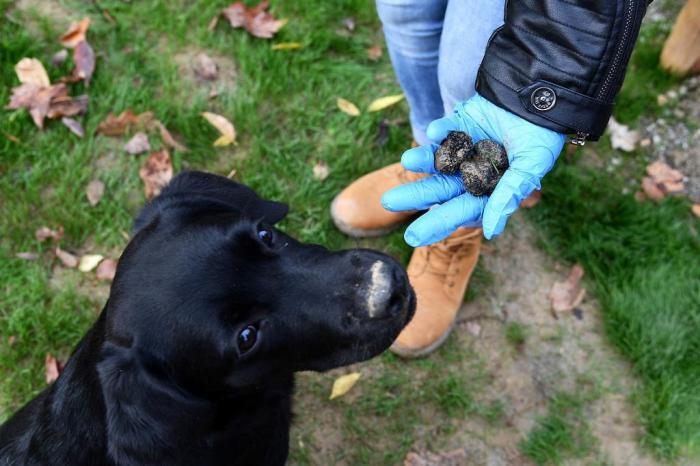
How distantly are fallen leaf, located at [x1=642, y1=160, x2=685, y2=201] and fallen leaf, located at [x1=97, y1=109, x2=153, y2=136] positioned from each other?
3.10 meters

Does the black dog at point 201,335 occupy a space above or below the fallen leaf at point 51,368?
above

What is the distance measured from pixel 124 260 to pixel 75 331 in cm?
147

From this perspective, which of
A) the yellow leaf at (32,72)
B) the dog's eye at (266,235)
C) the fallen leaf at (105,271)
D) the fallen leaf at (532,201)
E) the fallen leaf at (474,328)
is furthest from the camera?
the yellow leaf at (32,72)

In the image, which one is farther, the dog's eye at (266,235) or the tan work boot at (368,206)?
the tan work boot at (368,206)

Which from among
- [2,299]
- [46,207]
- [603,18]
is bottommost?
[2,299]

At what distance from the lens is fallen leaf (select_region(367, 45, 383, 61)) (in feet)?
14.1

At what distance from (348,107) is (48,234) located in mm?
1971

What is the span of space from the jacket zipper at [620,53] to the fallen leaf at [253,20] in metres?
2.62

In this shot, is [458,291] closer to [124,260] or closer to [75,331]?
[124,260]

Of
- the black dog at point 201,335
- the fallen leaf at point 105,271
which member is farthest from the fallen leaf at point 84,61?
the black dog at point 201,335

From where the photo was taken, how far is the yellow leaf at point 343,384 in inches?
130

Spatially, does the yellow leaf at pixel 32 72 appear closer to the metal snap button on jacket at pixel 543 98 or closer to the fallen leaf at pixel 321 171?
the fallen leaf at pixel 321 171

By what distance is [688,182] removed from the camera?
383 cm

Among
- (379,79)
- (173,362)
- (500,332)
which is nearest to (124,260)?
(173,362)
